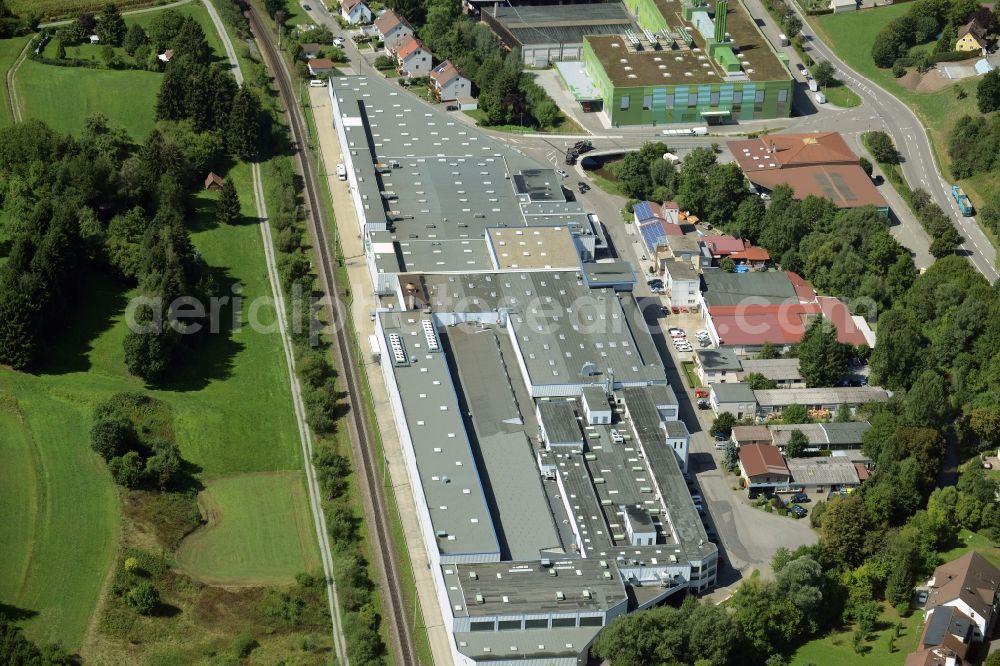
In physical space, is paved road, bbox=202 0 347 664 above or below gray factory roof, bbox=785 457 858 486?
below

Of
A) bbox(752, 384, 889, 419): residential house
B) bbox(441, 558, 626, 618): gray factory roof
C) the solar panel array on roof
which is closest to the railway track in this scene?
bbox(441, 558, 626, 618): gray factory roof

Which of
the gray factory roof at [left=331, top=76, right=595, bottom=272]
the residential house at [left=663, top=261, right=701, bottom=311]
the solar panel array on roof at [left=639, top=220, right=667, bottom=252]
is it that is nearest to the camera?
the residential house at [left=663, top=261, right=701, bottom=311]

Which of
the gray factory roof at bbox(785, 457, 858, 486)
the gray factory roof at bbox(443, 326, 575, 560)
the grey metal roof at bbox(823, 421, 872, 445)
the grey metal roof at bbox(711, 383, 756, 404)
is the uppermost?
the gray factory roof at bbox(443, 326, 575, 560)

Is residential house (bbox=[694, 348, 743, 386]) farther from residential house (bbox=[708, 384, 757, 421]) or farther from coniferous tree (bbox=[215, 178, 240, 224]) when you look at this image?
coniferous tree (bbox=[215, 178, 240, 224])

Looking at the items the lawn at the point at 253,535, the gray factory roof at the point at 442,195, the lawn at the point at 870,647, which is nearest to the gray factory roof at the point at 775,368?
the gray factory roof at the point at 442,195

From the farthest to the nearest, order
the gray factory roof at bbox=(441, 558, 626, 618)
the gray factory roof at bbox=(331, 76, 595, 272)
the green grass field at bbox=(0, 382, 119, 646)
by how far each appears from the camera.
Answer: the gray factory roof at bbox=(331, 76, 595, 272), the green grass field at bbox=(0, 382, 119, 646), the gray factory roof at bbox=(441, 558, 626, 618)

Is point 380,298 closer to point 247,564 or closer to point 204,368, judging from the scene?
point 204,368

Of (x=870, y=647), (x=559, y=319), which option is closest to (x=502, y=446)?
(x=559, y=319)

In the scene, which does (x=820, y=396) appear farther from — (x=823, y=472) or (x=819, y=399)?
(x=823, y=472)

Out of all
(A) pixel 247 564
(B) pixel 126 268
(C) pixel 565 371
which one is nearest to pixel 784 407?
(C) pixel 565 371
